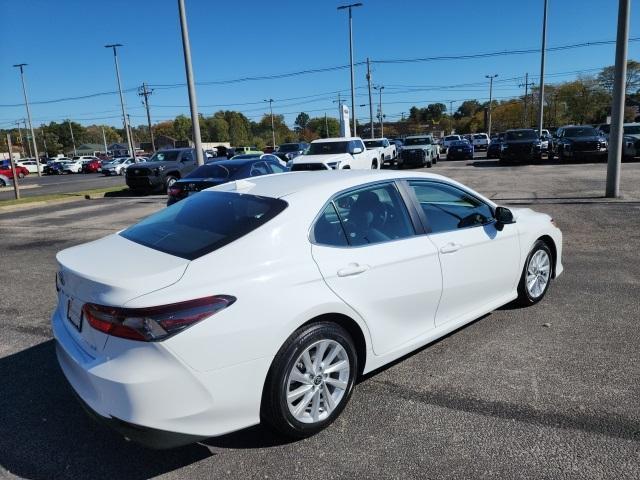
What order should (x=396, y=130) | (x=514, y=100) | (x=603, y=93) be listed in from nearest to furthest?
(x=603, y=93) < (x=514, y=100) < (x=396, y=130)

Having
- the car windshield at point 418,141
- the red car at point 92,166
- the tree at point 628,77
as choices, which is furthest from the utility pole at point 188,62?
the tree at point 628,77

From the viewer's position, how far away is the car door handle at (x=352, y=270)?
9.84ft

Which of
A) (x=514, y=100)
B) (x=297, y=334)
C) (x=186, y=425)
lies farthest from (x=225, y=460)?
(x=514, y=100)

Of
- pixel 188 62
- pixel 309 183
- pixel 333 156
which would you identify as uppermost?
pixel 188 62

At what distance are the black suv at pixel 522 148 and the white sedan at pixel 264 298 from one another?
22.9 metres

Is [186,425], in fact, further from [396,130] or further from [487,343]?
[396,130]

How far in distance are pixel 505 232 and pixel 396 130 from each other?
141126 mm

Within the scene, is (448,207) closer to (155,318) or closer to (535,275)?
(535,275)

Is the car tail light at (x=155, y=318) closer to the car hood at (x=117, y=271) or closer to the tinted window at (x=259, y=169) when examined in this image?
the car hood at (x=117, y=271)

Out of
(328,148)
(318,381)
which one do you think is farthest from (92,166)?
(318,381)

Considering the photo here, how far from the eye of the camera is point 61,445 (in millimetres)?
2977

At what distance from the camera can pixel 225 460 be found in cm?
279

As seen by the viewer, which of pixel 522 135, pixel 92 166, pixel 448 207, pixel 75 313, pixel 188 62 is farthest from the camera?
pixel 92 166

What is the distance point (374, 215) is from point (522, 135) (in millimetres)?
25608
